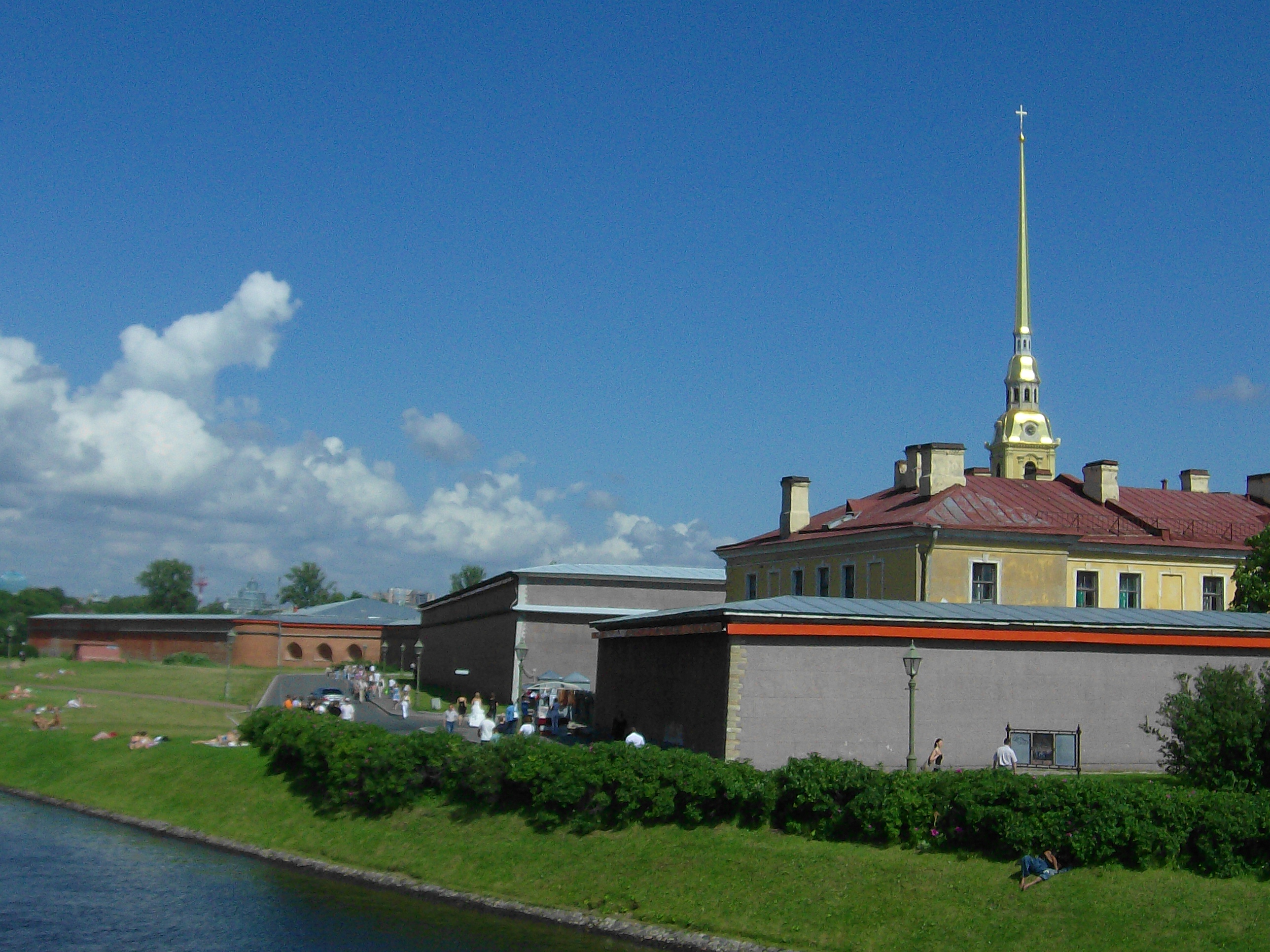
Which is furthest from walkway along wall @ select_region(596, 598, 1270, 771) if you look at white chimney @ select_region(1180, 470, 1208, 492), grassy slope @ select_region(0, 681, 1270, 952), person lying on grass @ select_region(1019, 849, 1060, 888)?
white chimney @ select_region(1180, 470, 1208, 492)

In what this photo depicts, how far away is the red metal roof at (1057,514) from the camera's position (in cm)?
4772

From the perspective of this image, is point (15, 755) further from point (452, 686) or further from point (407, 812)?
point (452, 686)

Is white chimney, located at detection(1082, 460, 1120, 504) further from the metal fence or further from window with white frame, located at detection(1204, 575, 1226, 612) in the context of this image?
the metal fence

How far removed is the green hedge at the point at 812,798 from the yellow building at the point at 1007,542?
16057mm

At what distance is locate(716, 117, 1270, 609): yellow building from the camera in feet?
153

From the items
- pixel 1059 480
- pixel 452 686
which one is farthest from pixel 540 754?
pixel 452 686

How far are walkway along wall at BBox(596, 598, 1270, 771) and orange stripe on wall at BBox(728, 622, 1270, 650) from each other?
28 mm

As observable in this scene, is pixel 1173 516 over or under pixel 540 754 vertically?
over

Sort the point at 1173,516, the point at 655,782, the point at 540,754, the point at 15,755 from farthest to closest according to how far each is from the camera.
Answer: the point at 1173,516
the point at 15,755
the point at 540,754
the point at 655,782

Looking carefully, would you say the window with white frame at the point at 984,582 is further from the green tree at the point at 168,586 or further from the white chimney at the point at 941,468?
the green tree at the point at 168,586

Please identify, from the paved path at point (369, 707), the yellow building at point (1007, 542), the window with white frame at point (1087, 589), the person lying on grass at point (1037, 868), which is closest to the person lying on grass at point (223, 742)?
the paved path at point (369, 707)

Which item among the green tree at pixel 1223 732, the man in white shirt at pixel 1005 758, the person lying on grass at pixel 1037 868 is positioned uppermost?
the green tree at pixel 1223 732

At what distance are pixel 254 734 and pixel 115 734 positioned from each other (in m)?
11.2

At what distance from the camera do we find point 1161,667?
117 feet
